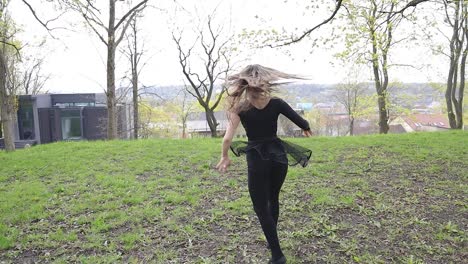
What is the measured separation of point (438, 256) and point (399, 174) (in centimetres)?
320

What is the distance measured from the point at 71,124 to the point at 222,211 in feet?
85.3

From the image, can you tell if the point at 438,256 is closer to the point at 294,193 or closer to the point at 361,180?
the point at 294,193

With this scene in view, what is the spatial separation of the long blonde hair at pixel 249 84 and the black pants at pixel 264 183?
415 millimetres

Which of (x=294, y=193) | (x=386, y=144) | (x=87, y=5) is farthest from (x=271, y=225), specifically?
(x=87, y=5)

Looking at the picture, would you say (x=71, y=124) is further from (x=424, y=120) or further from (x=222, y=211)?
(x=424, y=120)

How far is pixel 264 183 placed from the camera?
2648 millimetres

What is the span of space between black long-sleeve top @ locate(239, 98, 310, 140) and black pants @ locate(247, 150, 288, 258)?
178 millimetres

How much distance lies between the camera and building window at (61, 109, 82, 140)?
26688 millimetres

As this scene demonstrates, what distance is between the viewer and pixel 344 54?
31.4ft

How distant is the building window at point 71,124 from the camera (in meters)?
26.7

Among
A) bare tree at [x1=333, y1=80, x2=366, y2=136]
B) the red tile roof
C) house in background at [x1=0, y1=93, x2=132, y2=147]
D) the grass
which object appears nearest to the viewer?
the grass

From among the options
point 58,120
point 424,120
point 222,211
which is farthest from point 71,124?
point 424,120

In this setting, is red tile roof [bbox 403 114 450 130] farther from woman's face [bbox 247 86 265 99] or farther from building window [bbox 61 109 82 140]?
building window [bbox 61 109 82 140]

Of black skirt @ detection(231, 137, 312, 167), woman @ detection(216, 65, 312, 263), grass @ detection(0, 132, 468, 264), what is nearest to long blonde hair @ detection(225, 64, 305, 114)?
woman @ detection(216, 65, 312, 263)
